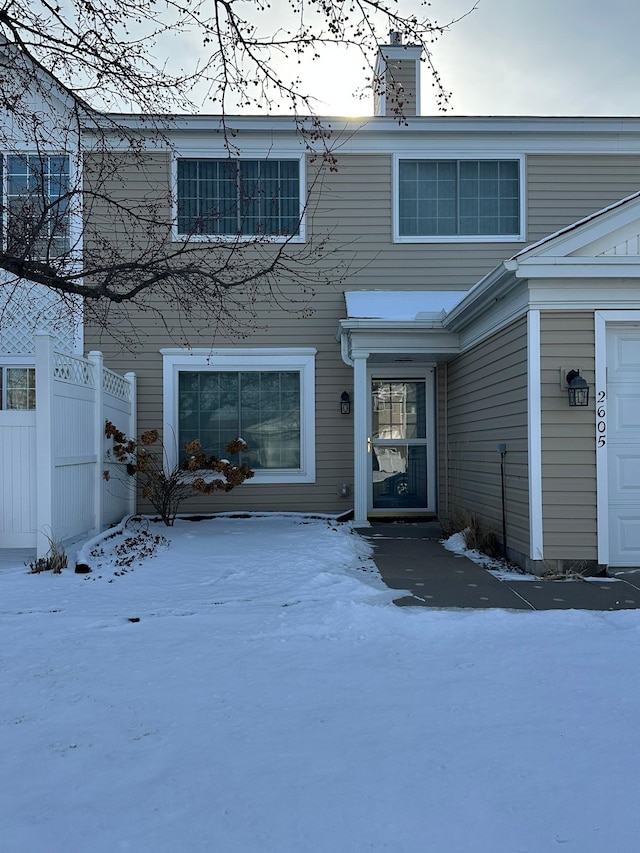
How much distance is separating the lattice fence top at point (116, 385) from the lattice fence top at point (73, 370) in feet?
1.33

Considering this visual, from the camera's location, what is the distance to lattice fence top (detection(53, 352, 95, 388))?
A: 20.6 feet

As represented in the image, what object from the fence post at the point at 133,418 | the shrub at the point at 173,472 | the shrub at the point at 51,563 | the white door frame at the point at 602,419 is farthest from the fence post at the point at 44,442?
the white door frame at the point at 602,419

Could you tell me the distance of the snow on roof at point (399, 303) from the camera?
838 cm

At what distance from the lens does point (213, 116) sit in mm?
9258

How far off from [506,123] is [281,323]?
4213 millimetres

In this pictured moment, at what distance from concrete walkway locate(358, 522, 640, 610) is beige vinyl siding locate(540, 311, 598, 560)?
1.27ft

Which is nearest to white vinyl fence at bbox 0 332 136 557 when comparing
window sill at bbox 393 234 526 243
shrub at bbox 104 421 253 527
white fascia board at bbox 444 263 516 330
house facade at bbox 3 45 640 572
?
shrub at bbox 104 421 253 527

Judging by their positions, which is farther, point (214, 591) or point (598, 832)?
point (214, 591)

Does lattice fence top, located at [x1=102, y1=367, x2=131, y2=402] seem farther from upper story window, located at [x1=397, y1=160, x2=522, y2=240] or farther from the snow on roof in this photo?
upper story window, located at [x1=397, y1=160, x2=522, y2=240]

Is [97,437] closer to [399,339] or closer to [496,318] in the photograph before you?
[399,339]

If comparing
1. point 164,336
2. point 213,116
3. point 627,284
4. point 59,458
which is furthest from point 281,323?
point 627,284

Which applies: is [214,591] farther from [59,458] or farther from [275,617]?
[59,458]

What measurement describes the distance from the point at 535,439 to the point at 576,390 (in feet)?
1.79

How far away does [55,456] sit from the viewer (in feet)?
20.2
